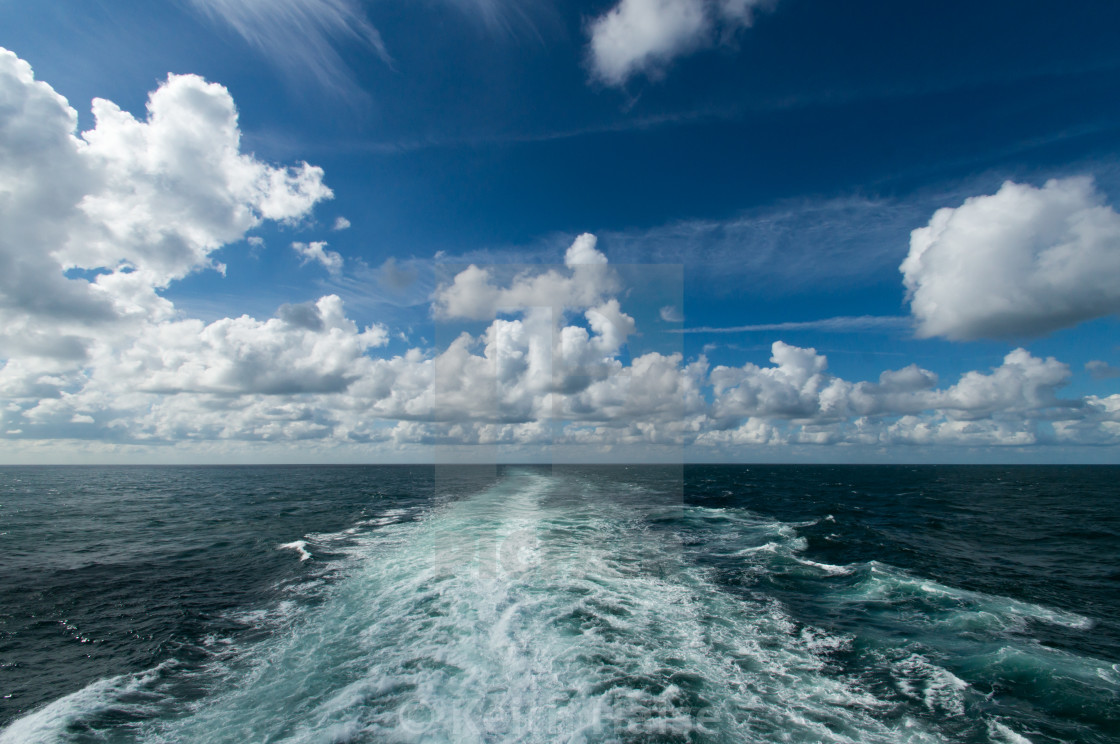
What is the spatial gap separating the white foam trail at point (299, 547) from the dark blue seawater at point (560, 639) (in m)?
0.26

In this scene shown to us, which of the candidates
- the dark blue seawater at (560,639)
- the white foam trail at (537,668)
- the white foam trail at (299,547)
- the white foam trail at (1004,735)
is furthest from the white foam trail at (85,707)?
the white foam trail at (1004,735)

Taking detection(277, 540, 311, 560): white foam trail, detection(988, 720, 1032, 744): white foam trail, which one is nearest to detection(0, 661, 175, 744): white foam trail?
detection(277, 540, 311, 560): white foam trail

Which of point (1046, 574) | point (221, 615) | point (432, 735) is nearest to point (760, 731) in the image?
point (432, 735)

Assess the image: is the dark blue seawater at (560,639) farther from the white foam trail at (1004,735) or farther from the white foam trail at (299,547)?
the white foam trail at (299,547)

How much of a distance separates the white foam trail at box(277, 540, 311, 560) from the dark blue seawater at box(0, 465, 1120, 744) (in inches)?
10.1

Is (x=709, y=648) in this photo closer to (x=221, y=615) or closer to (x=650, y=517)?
(x=221, y=615)

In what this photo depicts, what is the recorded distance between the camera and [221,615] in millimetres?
15281

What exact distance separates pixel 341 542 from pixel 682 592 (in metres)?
20.2

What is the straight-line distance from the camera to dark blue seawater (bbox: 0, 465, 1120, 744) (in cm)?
929

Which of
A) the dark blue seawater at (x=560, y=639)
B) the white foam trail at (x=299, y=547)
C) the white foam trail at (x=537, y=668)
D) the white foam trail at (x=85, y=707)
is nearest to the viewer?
the white foam trail at (x=85, y=707)

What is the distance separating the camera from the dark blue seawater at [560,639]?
9289mm

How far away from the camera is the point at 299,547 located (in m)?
24.9

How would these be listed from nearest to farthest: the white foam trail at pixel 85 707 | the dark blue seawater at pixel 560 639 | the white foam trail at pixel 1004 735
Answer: the white foam trail at pixel 1004 735, the white foam trail at pixel 85 707, the dark blue seawater at pixel 560 639

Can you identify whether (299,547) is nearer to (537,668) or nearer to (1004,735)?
(537,668)
